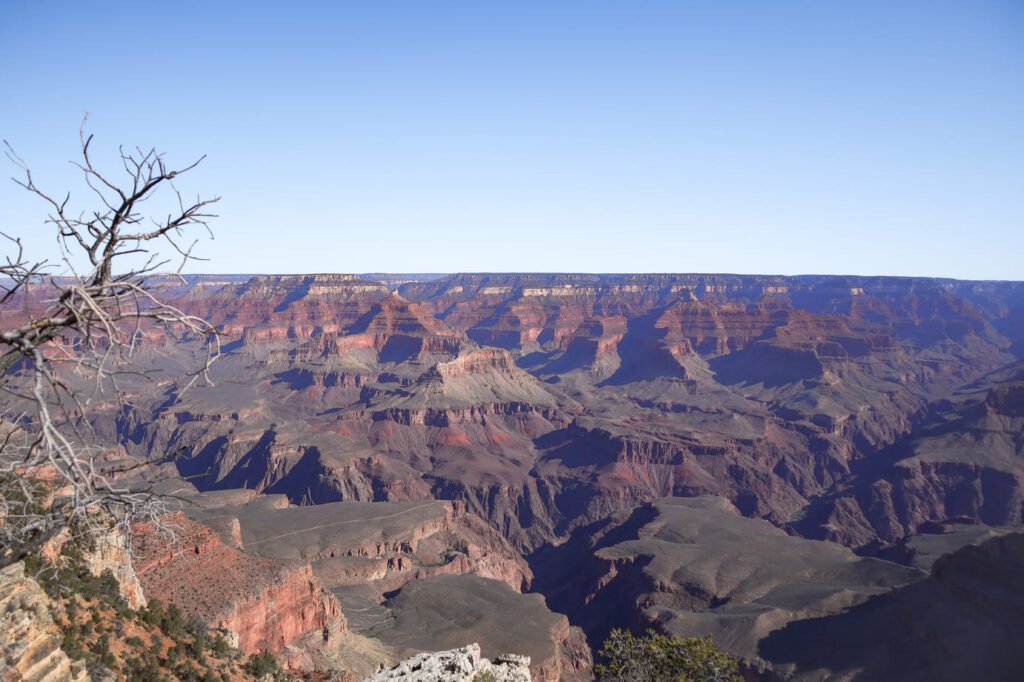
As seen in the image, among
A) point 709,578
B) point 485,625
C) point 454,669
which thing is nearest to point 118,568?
point 454,669

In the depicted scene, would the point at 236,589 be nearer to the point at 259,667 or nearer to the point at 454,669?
the point at 259,667

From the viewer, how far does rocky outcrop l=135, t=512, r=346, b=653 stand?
4072 cm

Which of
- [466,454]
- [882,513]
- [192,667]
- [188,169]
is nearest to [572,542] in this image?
[466,454]

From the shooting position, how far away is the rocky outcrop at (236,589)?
40719 millimetres

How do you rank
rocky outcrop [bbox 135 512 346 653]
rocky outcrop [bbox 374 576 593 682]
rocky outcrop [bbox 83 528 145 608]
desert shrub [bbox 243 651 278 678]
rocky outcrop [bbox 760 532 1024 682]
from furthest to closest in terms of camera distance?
rocky outcrop [bbox 374 576 593 682], rocky outcrop [bbox 760 532 1024 682], rocky outcrop [bbox 135 512 346 653], desert shrub [bbox 243 651 278 678], rocky outcrop [bbox 83 528 145 608]

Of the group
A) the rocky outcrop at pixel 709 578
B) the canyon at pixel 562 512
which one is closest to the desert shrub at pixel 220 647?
the canyon at pixel 562 512

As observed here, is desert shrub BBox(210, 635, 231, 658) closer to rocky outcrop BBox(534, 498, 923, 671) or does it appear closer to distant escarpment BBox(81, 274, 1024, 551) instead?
rocky outcrop BBox(534, 498, 923, 671)

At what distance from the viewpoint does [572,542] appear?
107562 mm

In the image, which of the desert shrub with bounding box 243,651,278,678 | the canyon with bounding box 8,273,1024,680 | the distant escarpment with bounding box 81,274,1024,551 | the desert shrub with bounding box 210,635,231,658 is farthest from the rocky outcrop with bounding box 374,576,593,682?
the distant escarpment with bounding box 81,274,1024,551

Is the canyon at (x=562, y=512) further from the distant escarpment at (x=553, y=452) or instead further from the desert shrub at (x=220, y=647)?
the desert shrub at (x=220, y=647)

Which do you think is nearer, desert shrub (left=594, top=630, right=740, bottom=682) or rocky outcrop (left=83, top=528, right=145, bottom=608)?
rocky outcrop (left=83, top=528, right=145, bottom=608)

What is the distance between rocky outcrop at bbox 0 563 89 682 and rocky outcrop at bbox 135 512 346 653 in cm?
2377

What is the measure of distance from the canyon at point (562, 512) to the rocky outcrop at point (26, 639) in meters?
3.91

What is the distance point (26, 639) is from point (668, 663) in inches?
1134
